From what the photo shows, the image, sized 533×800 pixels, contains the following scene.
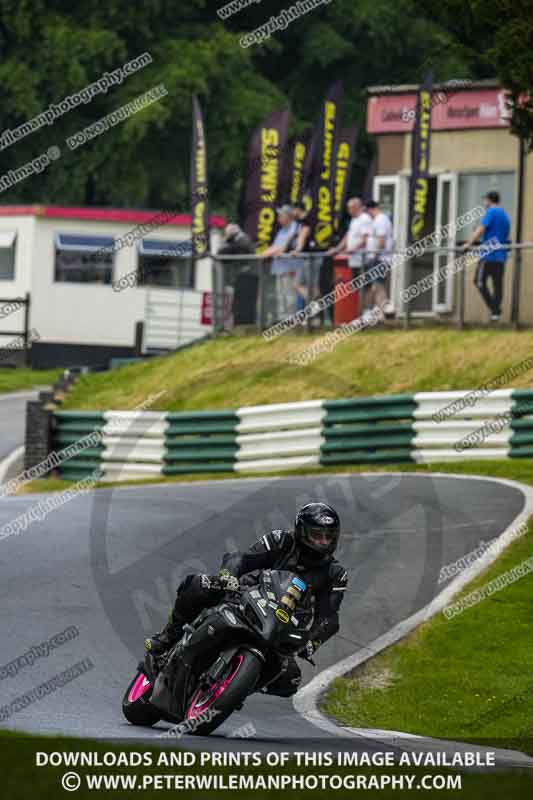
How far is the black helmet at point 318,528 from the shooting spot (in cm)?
1024

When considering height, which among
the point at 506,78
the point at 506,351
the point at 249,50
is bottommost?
the point at 506,351

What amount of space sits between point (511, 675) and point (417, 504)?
5.78 m

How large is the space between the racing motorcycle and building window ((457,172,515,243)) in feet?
61.5

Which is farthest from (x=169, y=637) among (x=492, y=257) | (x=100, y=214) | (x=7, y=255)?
(x=7, y=255)

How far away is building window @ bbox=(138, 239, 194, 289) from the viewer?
40.9 m

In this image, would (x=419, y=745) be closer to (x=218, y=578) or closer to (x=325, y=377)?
(x=218, y=578)

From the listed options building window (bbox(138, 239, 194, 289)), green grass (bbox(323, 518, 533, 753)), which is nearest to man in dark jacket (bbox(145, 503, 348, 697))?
green grass (bbox(323, 518, 533, 753))

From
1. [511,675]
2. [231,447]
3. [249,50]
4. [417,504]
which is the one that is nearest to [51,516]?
[417,504]

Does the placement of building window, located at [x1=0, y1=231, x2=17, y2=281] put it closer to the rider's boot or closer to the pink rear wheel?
the rider's boot

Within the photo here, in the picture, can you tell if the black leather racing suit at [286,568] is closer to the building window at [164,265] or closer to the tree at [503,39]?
the tree at [503,39]

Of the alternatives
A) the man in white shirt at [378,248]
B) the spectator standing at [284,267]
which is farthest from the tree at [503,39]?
the spectator standing at [284,267]

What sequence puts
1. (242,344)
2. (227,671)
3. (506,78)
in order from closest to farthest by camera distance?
(227,671), (506,78), (242,344)

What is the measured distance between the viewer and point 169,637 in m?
10.6

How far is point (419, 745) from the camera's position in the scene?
10.0 meters
